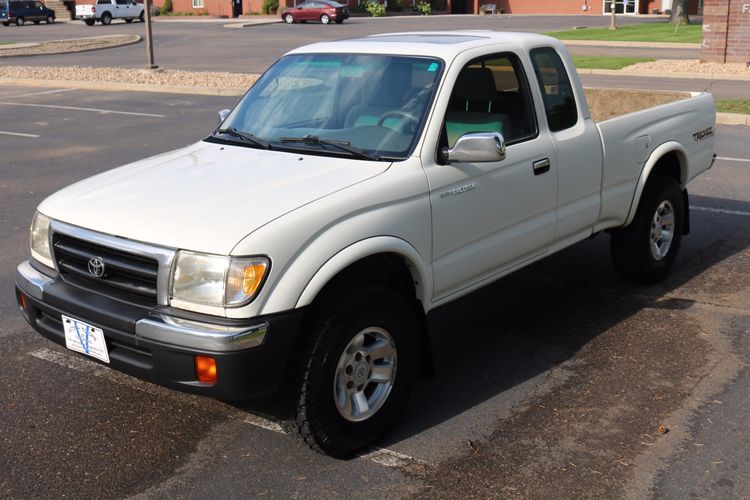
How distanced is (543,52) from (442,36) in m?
0.65

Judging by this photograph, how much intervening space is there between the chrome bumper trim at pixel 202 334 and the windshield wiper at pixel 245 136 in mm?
1503

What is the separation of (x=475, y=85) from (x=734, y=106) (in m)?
12.5

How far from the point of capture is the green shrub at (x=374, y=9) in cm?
6256

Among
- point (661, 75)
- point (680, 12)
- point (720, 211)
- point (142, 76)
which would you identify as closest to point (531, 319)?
point (720, 211)

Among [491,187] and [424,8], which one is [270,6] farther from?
[491,187]

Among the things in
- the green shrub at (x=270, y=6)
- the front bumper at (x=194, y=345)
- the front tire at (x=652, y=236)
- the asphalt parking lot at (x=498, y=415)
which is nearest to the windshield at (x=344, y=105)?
the front bumper at (x=194, y=345)

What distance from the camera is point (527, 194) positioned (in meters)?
5.45

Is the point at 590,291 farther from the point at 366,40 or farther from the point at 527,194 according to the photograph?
the point at 366,40

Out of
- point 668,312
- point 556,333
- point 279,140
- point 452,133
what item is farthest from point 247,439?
point 668,312

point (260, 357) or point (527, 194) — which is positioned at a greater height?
point (527, 194)

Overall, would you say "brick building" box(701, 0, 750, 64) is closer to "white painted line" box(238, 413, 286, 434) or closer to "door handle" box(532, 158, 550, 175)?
"door handle" box(532, 158, 550, 175)

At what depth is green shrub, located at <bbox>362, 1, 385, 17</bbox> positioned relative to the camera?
6256cm

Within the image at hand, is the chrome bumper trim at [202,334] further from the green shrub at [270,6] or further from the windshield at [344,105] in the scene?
the green shrub at [270,6]

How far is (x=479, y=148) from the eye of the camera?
4.72 meters
